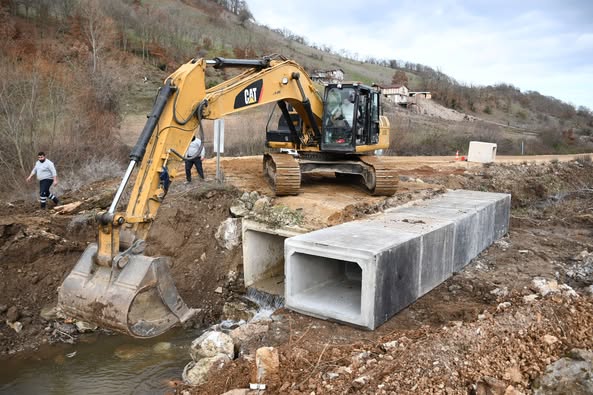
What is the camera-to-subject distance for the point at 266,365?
4.68m

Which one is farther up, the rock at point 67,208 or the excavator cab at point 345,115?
the excavator cab at point 345,115

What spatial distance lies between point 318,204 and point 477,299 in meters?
4.09

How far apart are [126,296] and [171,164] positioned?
2.05 metres

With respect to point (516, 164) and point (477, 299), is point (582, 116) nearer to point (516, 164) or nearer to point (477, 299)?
point (516, 164)

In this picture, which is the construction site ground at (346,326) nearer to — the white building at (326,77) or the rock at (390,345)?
the rock at (390,345)

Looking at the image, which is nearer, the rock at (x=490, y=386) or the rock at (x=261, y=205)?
the rock at (x=490, y=386)

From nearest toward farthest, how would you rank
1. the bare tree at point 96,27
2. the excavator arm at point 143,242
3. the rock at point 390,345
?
the rock at point 390,345, the excavator arm at point 143,242, the bare tree at point 96,27

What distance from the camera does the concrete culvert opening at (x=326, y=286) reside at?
20.3 ft

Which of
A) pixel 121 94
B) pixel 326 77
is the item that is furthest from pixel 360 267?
pixel 121 94

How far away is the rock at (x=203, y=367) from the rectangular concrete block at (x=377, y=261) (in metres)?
1.38

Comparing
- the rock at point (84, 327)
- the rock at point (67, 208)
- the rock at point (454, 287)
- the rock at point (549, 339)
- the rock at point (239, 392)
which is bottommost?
the rock at point (84, 327)

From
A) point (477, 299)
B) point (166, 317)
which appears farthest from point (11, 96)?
point (477, 299)

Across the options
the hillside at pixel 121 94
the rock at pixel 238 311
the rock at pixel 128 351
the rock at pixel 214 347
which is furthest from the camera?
the hillside at pixel 121 94

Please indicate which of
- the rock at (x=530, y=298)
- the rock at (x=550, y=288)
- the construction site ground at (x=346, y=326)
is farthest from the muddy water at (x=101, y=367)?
the rock at (x=550, y=288)
